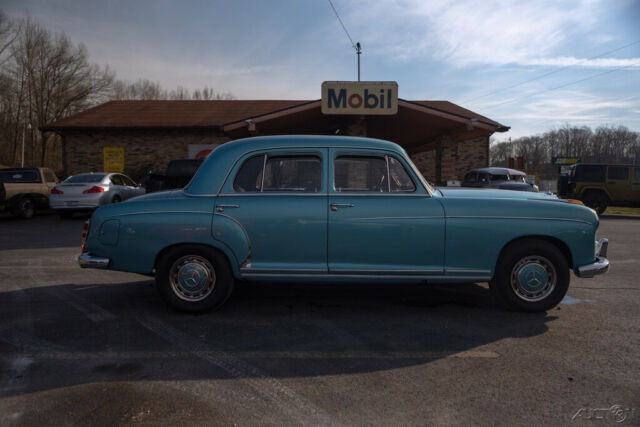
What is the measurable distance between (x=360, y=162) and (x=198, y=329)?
2341 millimetres

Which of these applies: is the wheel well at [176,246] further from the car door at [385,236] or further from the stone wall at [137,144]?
the stone wall at [137,144]

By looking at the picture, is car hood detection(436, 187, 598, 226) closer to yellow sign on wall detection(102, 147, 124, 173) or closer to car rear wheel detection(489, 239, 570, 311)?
car rear wheel detection(489, 239, 570, 311)

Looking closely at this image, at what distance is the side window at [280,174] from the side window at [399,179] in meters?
0.75

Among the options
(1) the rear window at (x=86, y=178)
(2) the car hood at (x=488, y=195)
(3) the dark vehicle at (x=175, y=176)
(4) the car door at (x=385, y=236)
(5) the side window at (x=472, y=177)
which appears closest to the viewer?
(4) the car door at (x=385, y=236)

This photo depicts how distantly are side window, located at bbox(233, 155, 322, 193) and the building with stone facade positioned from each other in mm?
12131

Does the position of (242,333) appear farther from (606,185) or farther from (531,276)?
(606,185)

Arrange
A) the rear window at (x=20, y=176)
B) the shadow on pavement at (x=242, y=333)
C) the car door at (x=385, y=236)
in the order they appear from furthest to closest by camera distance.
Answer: the rear window at (x=20, y=176) → the car door at (x=385, y=236) → the shadow on pavement at (x=242, y=333)

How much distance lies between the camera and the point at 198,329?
4113mm

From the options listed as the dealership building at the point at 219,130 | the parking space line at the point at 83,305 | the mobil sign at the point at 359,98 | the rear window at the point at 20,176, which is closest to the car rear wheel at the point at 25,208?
the rear window at the point at 20,176

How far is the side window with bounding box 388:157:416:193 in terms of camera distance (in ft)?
14.8

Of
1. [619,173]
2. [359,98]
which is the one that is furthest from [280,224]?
[619,173]

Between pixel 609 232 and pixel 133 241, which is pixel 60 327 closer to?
pixel 133 241

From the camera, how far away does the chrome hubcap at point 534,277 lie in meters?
4.48

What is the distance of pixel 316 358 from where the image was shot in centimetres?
346
